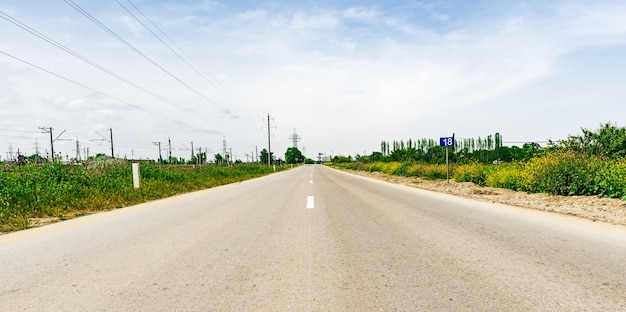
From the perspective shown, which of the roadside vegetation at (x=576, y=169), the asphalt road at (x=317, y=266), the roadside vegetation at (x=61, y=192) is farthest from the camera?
the roadside vegetation at (x=576, y=169)

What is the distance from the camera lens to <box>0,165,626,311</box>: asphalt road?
2809mm

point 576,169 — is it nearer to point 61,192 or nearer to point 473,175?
point 473,175

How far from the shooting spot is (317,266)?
3764mm

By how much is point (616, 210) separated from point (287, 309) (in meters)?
8.87

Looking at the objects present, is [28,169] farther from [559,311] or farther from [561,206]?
[561,206]

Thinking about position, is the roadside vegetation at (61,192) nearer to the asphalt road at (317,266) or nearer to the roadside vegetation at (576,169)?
the asphalt road at (317,266)

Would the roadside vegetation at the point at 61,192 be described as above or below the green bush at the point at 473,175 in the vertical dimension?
above

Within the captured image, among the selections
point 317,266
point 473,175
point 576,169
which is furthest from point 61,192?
point 473,175

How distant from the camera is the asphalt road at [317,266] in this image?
281cm

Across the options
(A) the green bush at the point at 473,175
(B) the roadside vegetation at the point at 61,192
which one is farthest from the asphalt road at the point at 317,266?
(A) the green bush at the point at 473,175

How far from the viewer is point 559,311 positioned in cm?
256

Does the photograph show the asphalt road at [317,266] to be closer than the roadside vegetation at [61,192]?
Yes

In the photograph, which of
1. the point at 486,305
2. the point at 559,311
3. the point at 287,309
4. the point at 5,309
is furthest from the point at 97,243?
the point at 559,311

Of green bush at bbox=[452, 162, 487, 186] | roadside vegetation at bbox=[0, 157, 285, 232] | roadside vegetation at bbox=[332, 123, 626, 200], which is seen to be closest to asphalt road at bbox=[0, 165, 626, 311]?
roadside vegetation at bbox=[0, 157, 285, 232]
